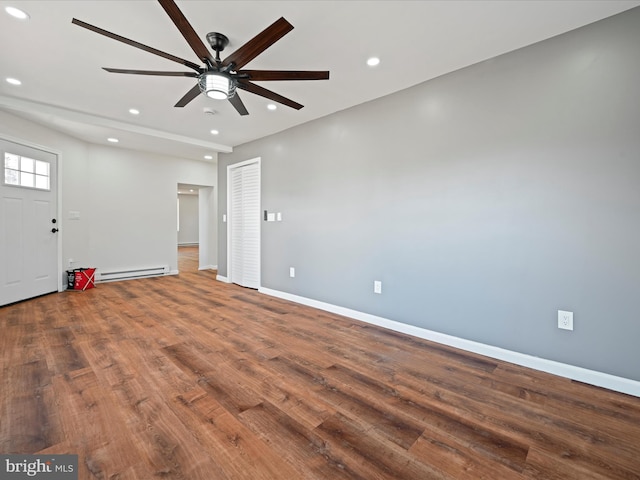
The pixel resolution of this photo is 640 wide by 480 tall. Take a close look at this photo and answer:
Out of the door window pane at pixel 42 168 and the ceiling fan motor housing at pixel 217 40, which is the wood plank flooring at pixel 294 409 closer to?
the door window pane at pixel 42 168

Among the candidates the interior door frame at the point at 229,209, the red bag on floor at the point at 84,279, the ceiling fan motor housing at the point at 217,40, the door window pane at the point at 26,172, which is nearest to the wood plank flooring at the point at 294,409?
the red bag on floor at the point at 84,279

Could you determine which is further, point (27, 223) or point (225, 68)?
point (27, 223)

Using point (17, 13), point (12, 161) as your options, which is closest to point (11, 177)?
point (12, 161)

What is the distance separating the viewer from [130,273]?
577cm

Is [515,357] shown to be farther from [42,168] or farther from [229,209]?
[42,168]

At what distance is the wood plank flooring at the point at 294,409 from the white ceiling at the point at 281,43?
8.65 ft

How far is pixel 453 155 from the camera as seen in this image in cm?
273

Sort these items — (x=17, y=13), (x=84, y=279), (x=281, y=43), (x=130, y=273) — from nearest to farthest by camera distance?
1. (x=17, y=13)
2. (x=281, y=43)
3. (x=84, y=279)
4. (x=130, y=273)

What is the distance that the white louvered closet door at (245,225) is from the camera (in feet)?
16.3

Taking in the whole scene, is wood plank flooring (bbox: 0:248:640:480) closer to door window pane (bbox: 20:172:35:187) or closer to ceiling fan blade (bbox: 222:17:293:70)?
door window pane (bbox: 20:172:35:187)

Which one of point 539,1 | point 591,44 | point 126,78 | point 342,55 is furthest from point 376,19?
point 126,78

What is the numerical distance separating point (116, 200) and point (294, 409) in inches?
225

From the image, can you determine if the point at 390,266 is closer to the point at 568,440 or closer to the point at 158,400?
the point at 568,440

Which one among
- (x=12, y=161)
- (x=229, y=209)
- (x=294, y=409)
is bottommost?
(x=294, y=409)
